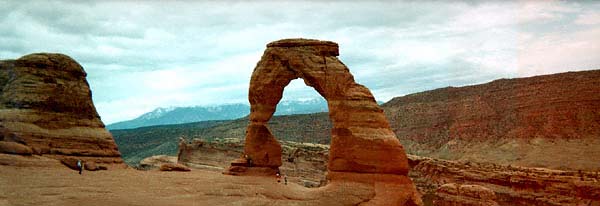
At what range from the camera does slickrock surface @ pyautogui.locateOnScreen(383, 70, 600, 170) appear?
56188 millimetres

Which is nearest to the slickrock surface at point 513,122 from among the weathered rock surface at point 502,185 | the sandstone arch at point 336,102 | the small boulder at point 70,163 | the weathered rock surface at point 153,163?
the weathered rock surface at point 502,185

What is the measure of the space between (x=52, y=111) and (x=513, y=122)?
52.9 meters

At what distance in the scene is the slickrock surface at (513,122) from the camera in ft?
184

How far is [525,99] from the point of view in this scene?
228 feet

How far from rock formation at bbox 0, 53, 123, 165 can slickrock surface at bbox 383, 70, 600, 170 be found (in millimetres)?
40038

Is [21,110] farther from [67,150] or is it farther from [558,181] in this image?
[558,181]

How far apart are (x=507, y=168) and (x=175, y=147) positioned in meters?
65.4

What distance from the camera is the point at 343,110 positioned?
23.3 meters

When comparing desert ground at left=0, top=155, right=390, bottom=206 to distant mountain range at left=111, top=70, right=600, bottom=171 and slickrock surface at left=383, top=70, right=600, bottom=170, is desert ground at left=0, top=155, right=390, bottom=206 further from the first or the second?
slickrock surface at left=383, top=70, right=600, bottom=170

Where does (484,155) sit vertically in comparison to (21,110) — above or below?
below

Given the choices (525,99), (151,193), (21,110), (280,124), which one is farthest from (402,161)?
(280,124)

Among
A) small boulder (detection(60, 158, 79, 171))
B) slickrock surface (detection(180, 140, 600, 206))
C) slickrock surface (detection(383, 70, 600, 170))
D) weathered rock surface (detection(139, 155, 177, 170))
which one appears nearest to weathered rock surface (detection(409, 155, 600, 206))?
slickrock surface (detection(180, 140, 600, 206))

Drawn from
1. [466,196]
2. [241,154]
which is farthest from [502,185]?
[241,154]

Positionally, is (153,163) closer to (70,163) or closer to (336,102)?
(70,163)
